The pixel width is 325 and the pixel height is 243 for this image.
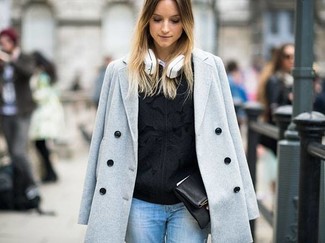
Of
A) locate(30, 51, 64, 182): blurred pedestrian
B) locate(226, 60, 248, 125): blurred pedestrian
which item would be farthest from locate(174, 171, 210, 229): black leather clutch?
locate(226, 60, 248, 125): blurred pedestrian

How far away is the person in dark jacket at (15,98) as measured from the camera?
7.16 meters

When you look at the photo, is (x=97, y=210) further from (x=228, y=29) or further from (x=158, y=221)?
(x=228, y=29)

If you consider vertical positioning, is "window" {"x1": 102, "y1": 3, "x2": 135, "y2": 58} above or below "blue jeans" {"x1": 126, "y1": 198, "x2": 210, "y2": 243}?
above

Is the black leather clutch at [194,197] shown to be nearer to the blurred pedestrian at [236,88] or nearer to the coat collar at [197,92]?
the coat collar at [197,92]

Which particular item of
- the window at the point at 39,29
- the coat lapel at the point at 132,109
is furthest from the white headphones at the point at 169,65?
the window at the point at 39,29

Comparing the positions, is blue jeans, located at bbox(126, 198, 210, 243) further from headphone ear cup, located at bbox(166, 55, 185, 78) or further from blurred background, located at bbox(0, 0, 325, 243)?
blurred background, located at bbox(0, 0, 325, 243)

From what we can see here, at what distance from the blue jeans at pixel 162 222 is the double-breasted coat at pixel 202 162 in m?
0.05

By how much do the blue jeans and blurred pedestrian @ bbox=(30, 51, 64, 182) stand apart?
6339mm

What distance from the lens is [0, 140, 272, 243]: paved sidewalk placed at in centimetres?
610

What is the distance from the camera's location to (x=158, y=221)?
2943 millimetres

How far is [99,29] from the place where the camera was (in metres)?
27.9

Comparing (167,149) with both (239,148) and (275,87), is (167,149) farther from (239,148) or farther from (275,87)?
(275,87)

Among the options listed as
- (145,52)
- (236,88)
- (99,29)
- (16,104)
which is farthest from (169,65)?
(99,29)

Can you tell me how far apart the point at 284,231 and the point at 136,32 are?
2233 millimetres
